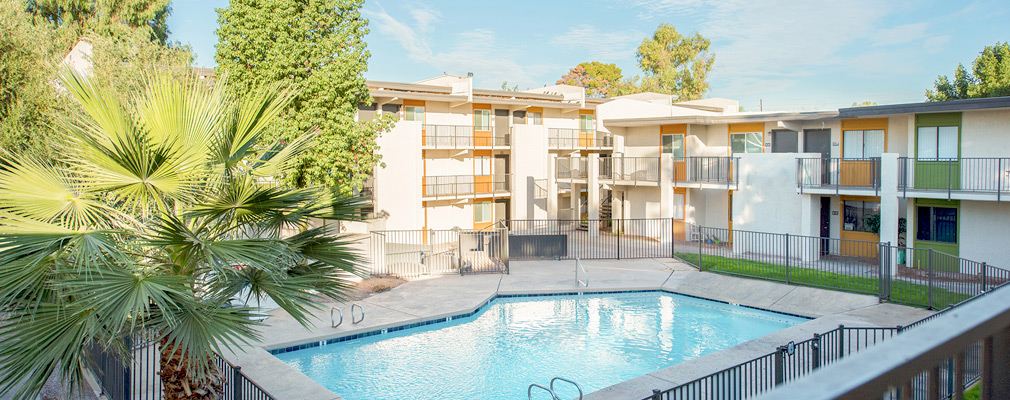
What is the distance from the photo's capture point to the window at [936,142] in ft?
75.3

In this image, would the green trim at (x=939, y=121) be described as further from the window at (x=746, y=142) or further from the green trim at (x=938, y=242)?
the window at (x=746, y=142)

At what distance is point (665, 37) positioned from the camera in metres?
63.6

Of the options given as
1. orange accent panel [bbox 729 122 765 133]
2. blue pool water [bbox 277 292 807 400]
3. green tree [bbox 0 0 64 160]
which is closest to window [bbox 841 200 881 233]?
orange accent panel [bbox 729 122 765 133]

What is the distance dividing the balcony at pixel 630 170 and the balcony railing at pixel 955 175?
10.7 metres

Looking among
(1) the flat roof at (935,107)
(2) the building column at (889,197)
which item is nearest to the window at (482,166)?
(1) the flat roof at (935,107)

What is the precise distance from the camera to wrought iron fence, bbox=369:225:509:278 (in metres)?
23.6

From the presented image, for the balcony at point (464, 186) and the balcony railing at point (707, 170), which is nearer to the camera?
the balcony railing at point (707, 170)

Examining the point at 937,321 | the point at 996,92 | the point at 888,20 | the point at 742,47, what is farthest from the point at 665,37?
the point at 937,321

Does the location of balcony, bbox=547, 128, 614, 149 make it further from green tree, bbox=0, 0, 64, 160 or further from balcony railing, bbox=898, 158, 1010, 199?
green tree, bbox=0, 0, 64, 160

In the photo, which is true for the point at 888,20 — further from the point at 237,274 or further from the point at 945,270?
the point at 237,274

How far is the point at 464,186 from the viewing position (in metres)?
35.8

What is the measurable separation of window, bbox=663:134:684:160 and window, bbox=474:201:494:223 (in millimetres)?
10338

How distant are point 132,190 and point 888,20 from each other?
2325 inches

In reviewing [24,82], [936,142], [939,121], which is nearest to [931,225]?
[936,142]
